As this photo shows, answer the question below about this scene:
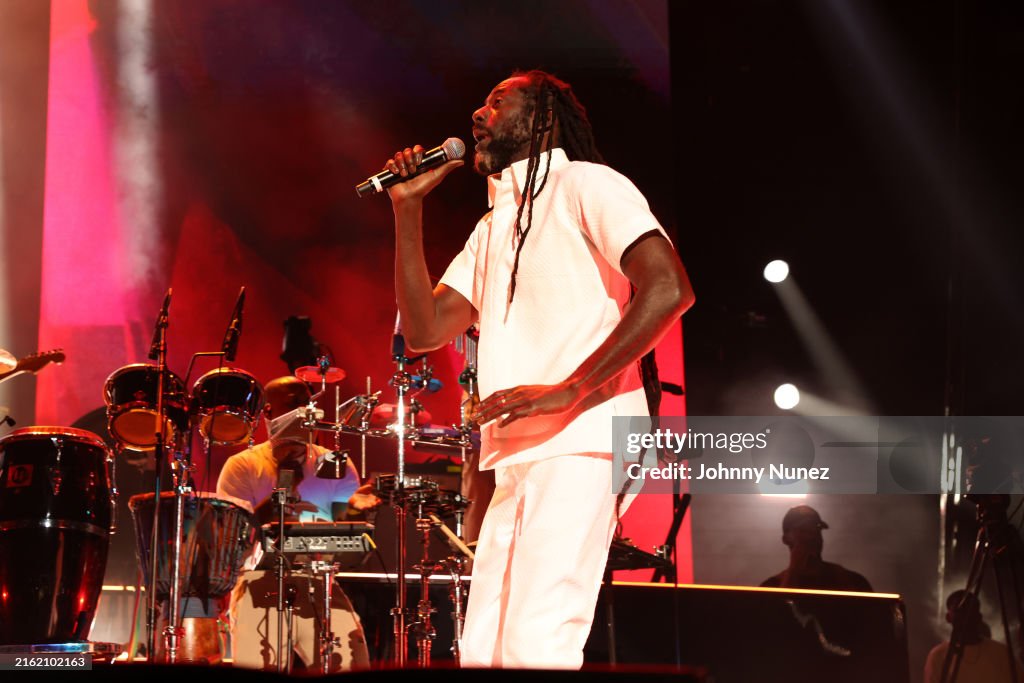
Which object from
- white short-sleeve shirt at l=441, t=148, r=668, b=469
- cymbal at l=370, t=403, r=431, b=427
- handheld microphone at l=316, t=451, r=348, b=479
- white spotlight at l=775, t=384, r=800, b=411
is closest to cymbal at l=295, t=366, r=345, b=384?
cymbal at l=370, t=403, r=431, b=427

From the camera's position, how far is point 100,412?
757 centimetres

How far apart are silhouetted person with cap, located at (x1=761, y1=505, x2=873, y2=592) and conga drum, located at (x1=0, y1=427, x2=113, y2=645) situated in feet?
14.3

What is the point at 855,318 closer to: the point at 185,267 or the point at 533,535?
the point at 185,267

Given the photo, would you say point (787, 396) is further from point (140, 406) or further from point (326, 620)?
point (140, 406)

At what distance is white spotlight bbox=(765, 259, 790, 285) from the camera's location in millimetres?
7809

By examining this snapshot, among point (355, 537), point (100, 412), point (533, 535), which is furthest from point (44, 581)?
point (533, 535)

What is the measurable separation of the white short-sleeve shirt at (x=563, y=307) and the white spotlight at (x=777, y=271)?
5.56 metres

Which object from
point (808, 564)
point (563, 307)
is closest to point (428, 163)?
point (563, 307)

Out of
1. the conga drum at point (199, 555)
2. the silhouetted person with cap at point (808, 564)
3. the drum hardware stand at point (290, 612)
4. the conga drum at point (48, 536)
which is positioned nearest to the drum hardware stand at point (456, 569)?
the drum hardware stand at point (290, 612)

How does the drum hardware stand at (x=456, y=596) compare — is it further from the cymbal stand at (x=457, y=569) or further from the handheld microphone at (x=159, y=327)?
the handheld microphone at (x=159, y=327)

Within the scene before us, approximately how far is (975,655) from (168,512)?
4.33 m

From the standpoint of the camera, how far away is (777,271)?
7820 millimetres

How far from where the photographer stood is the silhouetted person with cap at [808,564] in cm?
711

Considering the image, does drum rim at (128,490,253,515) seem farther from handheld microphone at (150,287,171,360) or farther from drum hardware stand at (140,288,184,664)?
handheld microphone at (150,287,171,360)
